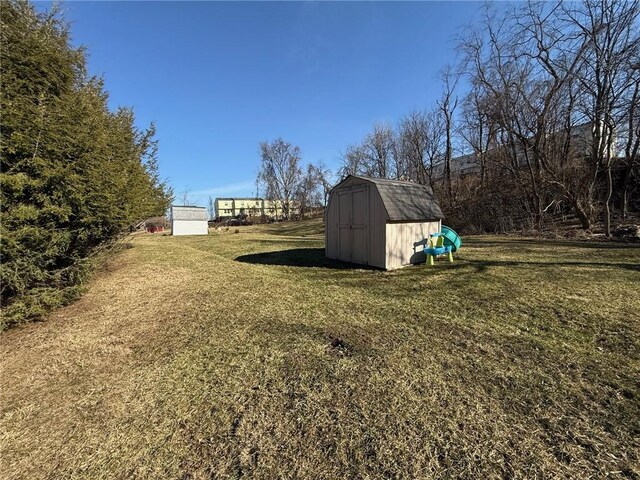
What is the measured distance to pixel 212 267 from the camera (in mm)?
8648

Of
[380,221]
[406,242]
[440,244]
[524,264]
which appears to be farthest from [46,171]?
[524,264]

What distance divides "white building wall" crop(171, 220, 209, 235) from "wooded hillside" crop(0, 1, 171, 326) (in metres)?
23.5

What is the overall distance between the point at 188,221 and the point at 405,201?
81.4 ft

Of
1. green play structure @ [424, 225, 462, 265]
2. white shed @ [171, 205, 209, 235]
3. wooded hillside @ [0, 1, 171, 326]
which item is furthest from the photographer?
white shed @ [171, 205, 209, 235]

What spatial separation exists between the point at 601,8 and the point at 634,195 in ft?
35.6

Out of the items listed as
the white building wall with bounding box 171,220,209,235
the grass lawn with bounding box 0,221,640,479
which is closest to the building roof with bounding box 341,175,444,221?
the grass lawn with bounding box 0,221,640,479

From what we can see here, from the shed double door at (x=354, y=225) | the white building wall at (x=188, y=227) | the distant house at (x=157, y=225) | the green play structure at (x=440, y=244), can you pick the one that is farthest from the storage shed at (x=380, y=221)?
the distant house at (x=157, y=225)

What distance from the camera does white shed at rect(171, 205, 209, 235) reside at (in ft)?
88.8

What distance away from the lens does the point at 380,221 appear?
25.7 ft

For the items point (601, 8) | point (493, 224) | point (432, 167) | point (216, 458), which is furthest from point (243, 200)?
point (216, 458)

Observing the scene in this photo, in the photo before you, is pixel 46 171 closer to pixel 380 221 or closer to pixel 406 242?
pixel 380 221

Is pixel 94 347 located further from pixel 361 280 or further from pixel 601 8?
pixel 601 8

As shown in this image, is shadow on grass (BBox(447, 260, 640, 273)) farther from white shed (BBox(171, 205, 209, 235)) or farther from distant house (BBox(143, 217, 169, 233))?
distant house (BBox(143, 217, 169, 233))

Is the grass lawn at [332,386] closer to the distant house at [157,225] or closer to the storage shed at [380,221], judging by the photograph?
the storage shed at [380,221]
